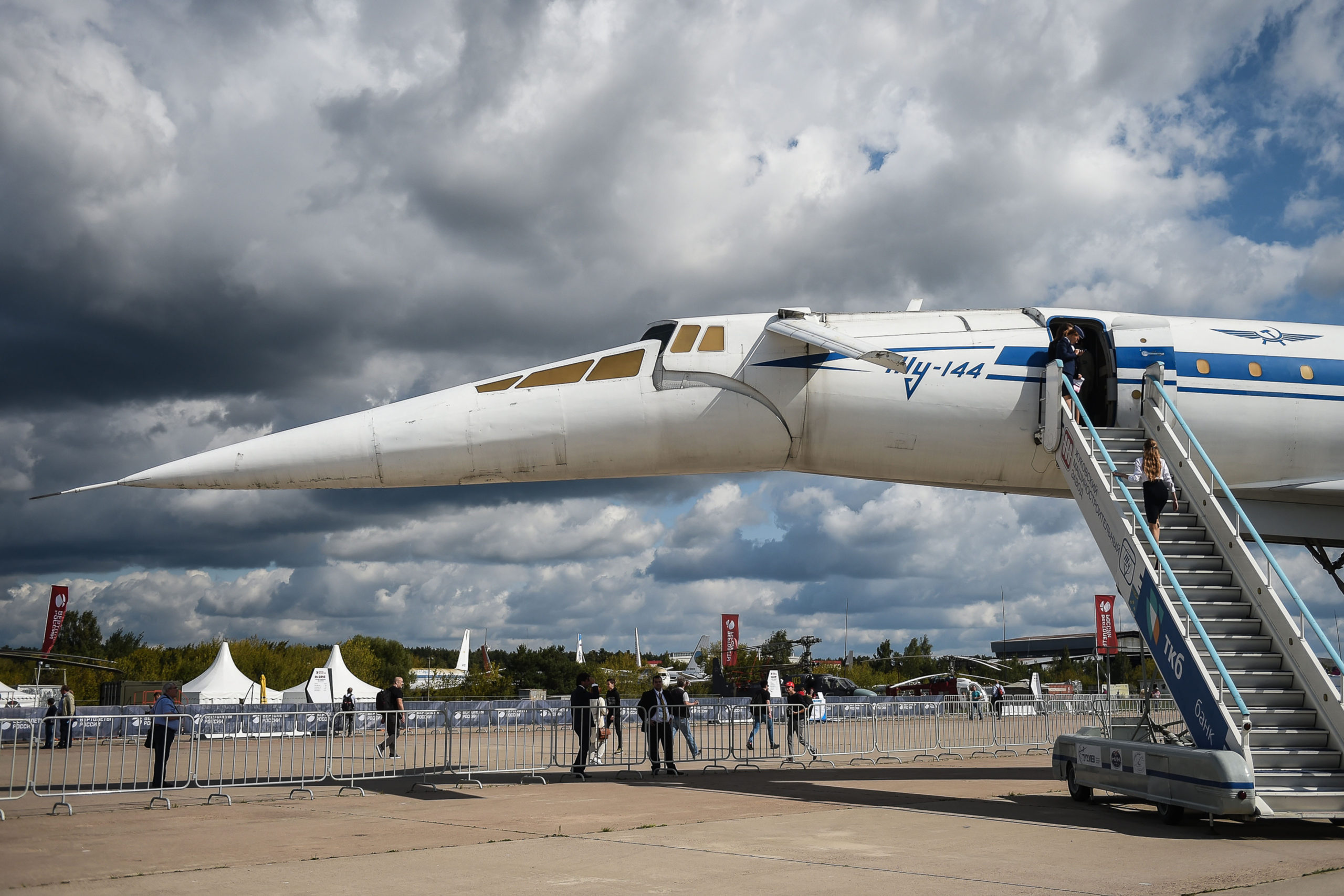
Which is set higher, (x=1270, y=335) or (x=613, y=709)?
(x=1270, y=335)

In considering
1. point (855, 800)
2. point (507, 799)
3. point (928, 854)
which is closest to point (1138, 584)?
point (855, 800)

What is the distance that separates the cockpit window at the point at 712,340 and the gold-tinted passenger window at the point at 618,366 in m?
0.69

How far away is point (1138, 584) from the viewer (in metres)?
9.35

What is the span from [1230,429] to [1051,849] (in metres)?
6.59

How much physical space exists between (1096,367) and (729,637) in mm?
30987

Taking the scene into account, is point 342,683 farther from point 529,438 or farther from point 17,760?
point 529,438

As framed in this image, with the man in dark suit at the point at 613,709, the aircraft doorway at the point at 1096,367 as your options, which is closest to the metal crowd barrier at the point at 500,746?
the man in dark suit at the point at 613,709

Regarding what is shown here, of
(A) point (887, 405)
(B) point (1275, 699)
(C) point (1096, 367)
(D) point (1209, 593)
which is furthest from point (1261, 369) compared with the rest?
(B) point (1275, 699)

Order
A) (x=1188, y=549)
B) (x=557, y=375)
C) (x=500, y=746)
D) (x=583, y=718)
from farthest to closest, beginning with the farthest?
(x=500, y=746)
(x=583, y=718)
(x=557, y=375)
(x=1188, y=549)

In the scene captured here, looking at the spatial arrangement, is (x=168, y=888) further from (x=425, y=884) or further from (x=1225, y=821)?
(x=1225, y=821)

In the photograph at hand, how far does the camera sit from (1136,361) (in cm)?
1162

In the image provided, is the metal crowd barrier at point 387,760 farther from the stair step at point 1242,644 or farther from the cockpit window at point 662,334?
the stair step at point 1242,644

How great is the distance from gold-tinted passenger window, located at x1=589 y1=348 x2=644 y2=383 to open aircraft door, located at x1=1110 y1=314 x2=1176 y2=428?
539 centimetres

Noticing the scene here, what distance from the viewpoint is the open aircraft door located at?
1155cm
